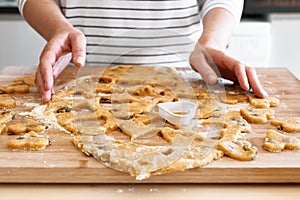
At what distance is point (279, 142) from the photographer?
3.21 feet

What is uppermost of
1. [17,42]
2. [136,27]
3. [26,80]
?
[136,27]

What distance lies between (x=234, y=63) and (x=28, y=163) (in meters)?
0.62

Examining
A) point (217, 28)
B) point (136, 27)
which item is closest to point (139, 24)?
point (136, 27)

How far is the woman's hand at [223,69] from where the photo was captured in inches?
50.4

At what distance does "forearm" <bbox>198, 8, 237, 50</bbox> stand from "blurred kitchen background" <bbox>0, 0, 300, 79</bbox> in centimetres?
81

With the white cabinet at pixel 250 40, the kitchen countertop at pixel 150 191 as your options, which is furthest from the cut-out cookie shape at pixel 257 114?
the white cabinet at pixel 250 40

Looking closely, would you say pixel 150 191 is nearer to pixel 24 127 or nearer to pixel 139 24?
pixel 24 127

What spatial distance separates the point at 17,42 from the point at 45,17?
920 millimetres

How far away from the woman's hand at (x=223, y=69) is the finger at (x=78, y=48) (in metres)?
0.31

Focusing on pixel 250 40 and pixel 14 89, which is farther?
pixel 250 40

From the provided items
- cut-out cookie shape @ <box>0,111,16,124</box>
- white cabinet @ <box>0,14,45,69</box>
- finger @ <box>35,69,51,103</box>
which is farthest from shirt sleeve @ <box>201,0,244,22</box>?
white cabinet @ <box>0,14,45,69</box>

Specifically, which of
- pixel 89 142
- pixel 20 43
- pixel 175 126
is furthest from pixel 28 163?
pixel 20 43

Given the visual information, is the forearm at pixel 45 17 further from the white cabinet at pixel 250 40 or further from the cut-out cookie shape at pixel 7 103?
the white cabinet at pixel 250 40

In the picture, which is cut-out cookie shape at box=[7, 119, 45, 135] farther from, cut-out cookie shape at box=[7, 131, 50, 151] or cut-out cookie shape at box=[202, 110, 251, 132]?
cut-out cookie shape at box=[202, 110, 251, 132]
